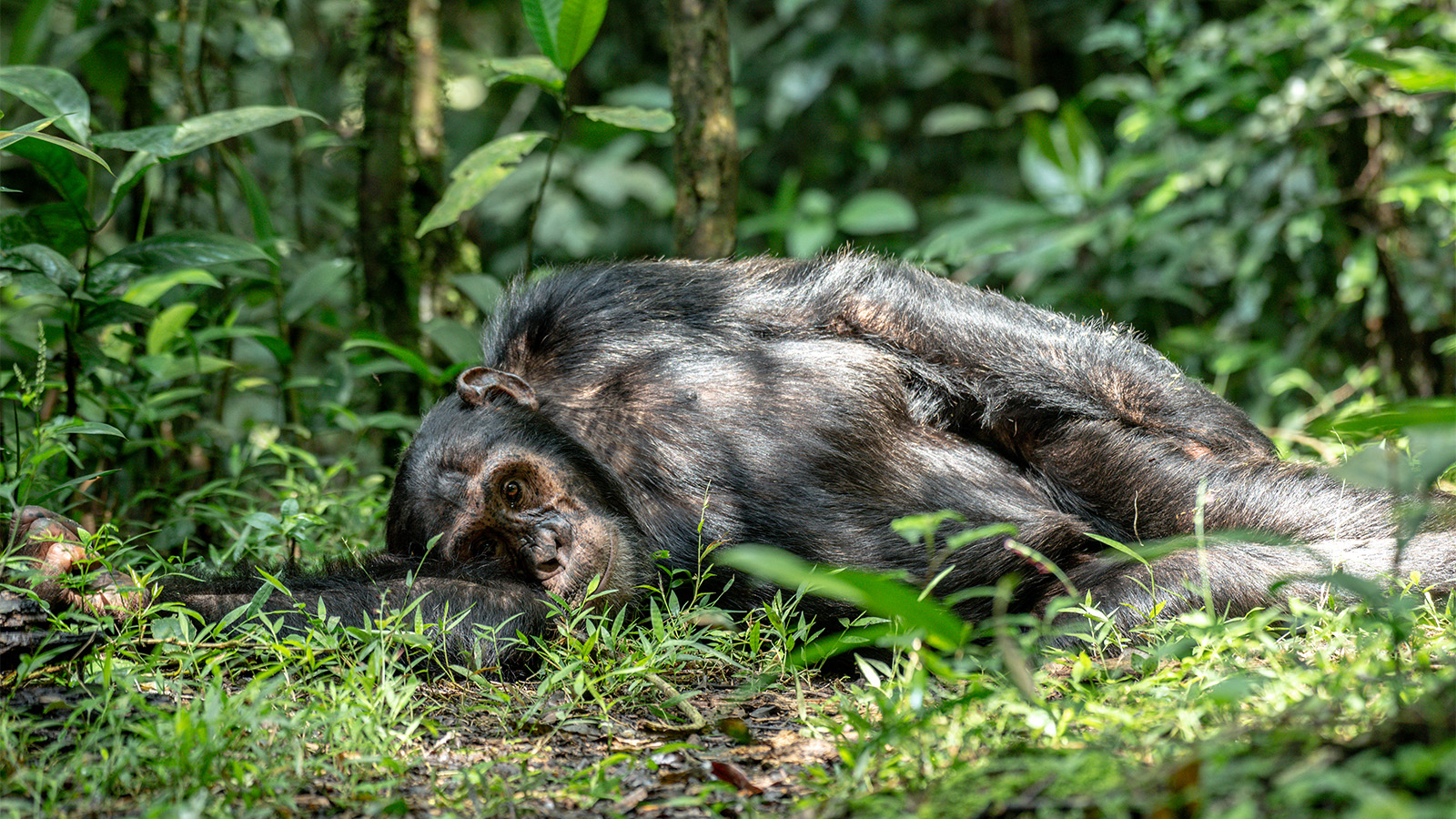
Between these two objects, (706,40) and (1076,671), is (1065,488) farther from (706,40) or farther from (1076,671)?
(706,40)

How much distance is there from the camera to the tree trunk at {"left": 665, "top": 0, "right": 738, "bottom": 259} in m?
4.49

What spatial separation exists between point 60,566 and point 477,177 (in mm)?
2144

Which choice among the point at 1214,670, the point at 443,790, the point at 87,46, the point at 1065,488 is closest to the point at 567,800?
the point at 443,790

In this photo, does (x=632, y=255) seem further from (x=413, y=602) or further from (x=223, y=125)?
(x=413, y=602)

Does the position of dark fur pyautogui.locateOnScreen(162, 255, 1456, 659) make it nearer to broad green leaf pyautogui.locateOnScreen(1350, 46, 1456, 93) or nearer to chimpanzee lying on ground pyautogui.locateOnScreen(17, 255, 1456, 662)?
chimpanzee lying on ground pyautogui.locateOnScreen(17, 255, 1456, 662)

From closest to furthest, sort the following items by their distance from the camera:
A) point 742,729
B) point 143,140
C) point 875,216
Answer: point 742,729 < point 143,140 < point 875,216

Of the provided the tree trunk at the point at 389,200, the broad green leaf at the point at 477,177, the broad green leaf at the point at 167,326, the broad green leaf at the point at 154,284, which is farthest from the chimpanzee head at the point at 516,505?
the tree trunk at the point at 389,200

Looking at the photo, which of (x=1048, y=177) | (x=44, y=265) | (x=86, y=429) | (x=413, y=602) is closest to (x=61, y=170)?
(x=44, y=265)

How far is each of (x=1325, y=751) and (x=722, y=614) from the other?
5.47 ft

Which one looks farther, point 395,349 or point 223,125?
point 395,349

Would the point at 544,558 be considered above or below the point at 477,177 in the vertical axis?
below

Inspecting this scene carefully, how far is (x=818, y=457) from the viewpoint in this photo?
10.6ft

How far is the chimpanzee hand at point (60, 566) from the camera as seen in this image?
2555mm

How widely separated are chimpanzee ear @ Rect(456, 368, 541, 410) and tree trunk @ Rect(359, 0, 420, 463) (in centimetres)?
183
